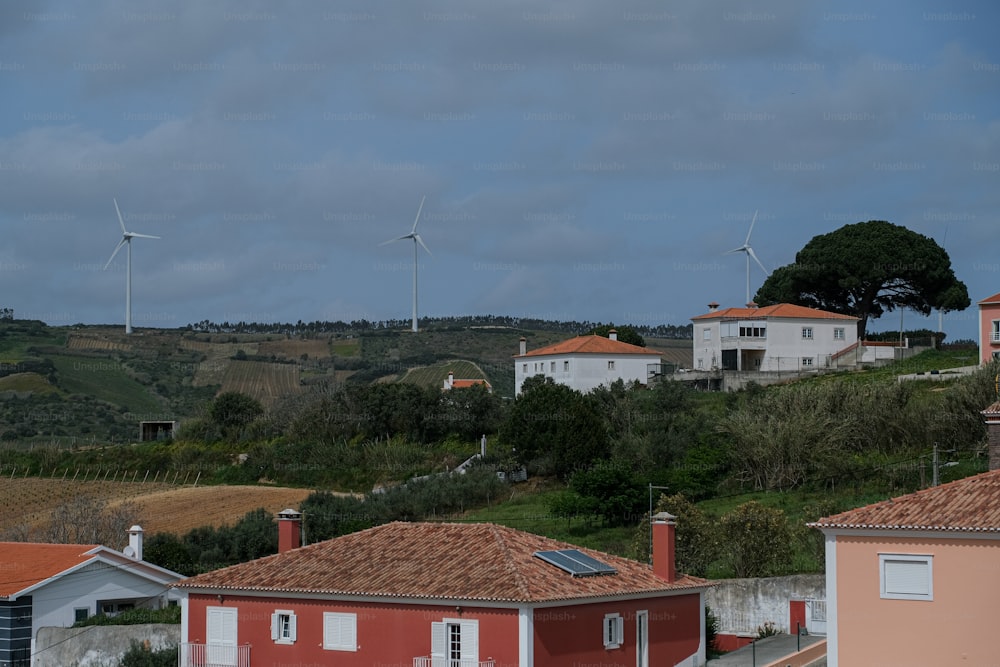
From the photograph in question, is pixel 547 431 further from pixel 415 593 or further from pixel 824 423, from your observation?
pixel 415 593

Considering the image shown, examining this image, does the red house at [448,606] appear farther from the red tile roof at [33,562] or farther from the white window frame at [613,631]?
the red tile roof at [33,562]

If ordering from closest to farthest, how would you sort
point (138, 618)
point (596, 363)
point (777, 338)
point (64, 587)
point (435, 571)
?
point (435, 571) < point (138, 618) < point (64, 587) < point (777, 338) < point (596, 363)

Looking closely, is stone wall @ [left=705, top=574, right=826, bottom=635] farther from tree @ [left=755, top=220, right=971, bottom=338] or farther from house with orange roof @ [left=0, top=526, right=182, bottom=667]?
tree @ [left=755, top=220, right=971, bottom=338]

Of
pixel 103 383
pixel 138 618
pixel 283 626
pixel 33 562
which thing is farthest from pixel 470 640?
pixel 103 383

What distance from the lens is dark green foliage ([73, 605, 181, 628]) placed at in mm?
37375

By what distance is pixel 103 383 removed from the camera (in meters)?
128

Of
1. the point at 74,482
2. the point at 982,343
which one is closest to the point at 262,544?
the point at 74,482

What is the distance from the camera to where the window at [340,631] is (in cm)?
3192

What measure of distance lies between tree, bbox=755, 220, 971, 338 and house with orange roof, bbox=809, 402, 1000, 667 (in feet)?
213

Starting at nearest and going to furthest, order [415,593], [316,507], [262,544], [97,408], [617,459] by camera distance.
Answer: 1. [415,593]
2. [262,544]
3. [316,507]
4. [617,459]
5. [97,408]

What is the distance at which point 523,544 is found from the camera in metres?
34.6

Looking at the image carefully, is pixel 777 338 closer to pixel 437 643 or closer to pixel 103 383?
pixel 437 643

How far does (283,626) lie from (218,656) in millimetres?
1691

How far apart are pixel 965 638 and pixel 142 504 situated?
49.4 metres
